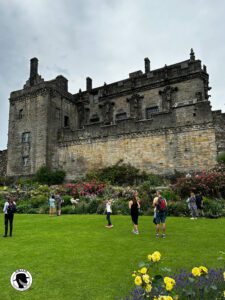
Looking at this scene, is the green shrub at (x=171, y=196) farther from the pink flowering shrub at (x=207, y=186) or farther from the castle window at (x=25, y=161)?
the castle window at (x=25, y=161)

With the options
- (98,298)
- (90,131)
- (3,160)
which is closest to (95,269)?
(98,298)

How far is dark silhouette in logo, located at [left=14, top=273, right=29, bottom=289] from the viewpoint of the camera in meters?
3.97

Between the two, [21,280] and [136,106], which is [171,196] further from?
[21,280]

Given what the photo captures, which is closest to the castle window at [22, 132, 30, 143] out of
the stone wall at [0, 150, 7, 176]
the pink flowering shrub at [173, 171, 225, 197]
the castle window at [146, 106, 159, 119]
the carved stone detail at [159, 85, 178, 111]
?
the stone wall at [0, 150, 7, 176]

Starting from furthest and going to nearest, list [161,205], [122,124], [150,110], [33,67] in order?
[33,67] < [150,110] < [122,124] < [161,205]

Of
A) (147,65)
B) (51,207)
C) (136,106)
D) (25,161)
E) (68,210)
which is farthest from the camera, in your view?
(147,65)

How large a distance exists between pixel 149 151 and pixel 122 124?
4.06 metres

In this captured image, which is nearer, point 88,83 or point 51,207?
point 51,207

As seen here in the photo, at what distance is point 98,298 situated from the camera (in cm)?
552

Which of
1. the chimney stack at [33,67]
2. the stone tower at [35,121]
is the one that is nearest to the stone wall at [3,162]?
the stone tower at [35,121]

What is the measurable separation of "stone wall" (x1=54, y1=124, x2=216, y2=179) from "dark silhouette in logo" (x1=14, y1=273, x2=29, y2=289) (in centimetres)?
2108

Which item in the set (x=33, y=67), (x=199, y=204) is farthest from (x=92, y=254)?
(x=33, y=67)

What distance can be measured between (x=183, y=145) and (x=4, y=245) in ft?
58.8

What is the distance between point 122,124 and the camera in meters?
28.0
